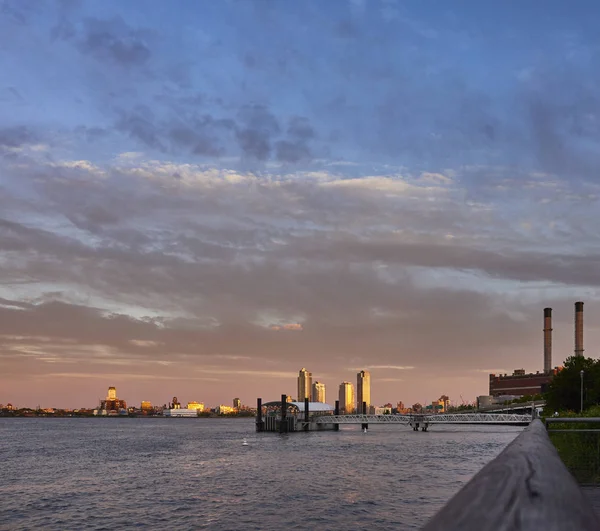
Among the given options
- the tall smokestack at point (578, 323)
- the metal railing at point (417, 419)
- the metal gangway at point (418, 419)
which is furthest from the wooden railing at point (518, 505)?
the tall smokestack at point (578, 323)

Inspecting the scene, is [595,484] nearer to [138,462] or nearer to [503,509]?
[503,509]

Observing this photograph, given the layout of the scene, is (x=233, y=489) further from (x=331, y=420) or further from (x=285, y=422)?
(x=331, y=420)

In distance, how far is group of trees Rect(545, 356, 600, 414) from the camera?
347 ft

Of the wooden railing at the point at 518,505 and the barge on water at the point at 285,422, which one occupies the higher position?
the wooden railing at the point at 518,505

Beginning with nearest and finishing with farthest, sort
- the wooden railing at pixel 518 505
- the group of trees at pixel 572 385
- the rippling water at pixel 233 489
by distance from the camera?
the wooden railing at pixel 518 505, the rippling water at pixel 233 489, the group of trees at pixel 572 385

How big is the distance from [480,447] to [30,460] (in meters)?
69.3

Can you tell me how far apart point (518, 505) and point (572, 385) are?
11918 centimetres

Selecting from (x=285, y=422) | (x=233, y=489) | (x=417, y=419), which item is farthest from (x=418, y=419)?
(x=233, y=489)

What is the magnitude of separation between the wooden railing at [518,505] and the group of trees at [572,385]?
361ft

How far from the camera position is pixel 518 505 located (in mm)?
2189

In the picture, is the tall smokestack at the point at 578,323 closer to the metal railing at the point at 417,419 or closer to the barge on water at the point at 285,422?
the metal railing at the point at 417,419

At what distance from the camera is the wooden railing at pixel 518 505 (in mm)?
1954

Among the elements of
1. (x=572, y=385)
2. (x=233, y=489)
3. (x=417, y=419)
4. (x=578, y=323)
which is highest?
(x=578, y=323)

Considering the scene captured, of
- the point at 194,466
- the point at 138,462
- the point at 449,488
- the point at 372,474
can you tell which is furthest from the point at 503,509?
the point at 138,462
